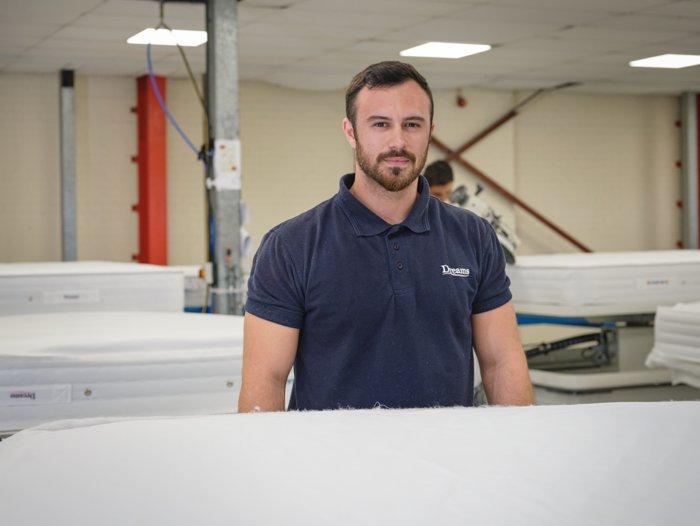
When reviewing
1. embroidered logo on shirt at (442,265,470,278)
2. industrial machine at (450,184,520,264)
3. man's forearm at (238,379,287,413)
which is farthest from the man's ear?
industrial machine at (450,184,520,264)

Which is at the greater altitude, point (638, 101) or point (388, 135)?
point (638, 101)

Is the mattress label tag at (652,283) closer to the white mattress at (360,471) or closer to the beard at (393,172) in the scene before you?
the beard at (393,172)

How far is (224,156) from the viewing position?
5.46 meters

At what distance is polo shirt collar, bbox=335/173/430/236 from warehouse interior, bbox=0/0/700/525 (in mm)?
126

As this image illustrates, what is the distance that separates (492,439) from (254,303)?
1016mm

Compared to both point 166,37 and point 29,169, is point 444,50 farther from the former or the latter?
point 29,169

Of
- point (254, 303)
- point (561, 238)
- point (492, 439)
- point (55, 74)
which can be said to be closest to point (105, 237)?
point (55, 74)

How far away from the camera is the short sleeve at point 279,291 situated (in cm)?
220

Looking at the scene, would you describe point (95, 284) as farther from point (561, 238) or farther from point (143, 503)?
point (561, 238)

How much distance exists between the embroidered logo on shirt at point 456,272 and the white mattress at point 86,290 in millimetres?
3549

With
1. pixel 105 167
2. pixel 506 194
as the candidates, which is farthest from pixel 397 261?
pixel 506 194

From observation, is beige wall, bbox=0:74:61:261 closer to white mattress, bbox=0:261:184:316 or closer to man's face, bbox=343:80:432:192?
white mattress, bbox=0:261:184:316

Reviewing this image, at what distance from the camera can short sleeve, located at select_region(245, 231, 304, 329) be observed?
7.23 feet

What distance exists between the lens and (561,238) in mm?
12117
